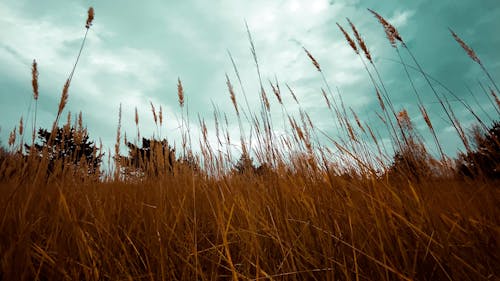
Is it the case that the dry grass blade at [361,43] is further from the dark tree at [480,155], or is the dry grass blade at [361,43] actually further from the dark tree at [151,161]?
the dark tree at [151,161]

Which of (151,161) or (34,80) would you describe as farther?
(151,161)

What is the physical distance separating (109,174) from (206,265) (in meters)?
2.24

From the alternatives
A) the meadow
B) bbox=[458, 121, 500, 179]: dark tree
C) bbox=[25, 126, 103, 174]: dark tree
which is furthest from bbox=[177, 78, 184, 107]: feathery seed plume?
bbox=[458, 121, 500, 179]: dark tree

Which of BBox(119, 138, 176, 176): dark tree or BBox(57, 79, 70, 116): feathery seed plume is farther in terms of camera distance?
BBox(119, 138, 176, 176): dark tree

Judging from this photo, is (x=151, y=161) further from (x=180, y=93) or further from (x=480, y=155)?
(x=480, y=155)

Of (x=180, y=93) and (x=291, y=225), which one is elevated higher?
(x=180, y=93)

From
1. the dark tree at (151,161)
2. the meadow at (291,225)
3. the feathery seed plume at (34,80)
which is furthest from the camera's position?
the dark tree at (151,161)

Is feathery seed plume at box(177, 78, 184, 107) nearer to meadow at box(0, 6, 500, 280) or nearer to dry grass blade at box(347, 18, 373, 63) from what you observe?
meadow at box(0, 6, 500, 280)

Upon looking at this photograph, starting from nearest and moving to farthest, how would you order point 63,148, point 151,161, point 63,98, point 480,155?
point 63,98, point 480,155, point 63,148, point 151,161

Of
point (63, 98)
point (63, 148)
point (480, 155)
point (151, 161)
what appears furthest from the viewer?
point (151, 161)

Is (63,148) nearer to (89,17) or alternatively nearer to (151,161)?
(151,161)

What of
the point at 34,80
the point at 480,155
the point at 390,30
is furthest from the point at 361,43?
the point at 34,80

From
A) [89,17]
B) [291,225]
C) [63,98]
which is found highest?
[89,17]

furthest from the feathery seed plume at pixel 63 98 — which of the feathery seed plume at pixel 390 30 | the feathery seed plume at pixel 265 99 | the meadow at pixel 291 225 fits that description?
the feathery seed plume at pixel 390 30
